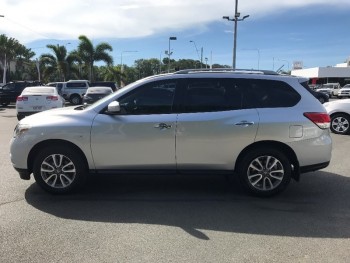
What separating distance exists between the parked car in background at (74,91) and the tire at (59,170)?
28.6 metres

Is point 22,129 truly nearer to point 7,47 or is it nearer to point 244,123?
point 244,123

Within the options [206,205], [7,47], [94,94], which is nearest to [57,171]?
[206,205]

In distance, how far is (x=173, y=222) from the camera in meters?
5.16

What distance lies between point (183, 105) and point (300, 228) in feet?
7.58

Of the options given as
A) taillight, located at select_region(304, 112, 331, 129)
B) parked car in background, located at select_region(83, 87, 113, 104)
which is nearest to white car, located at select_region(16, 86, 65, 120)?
parked car in background, located at select_region(83, 87, 113, 104)

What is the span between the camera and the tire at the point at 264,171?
20.1 ft

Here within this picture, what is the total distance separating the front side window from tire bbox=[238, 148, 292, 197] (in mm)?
1367

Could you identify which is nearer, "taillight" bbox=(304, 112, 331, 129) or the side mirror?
the side mirror

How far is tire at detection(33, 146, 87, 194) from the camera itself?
6.11m

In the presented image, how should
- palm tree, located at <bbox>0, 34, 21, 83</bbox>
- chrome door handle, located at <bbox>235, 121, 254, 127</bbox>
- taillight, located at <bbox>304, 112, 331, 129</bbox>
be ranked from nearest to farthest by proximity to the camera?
chrome door handle, located at <bbox>235, 121, 254, 127</bbox> → taillight, located at <bbox>304, 112, 331, 129</bbox> → palm tree, located at <bbox>0, 34, 21, 83</bbox>

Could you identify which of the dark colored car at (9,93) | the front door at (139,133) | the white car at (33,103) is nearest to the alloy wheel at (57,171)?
the front door at (139,133)

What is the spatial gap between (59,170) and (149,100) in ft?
5.39

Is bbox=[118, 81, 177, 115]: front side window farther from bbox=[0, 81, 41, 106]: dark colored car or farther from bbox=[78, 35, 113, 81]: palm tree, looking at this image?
bbox=[78, 35, 113, 81]: palm tree

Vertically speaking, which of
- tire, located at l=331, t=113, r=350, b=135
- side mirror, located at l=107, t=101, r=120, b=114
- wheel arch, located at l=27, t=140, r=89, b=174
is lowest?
tire, located at l=331, t=113, r=350, b=135
